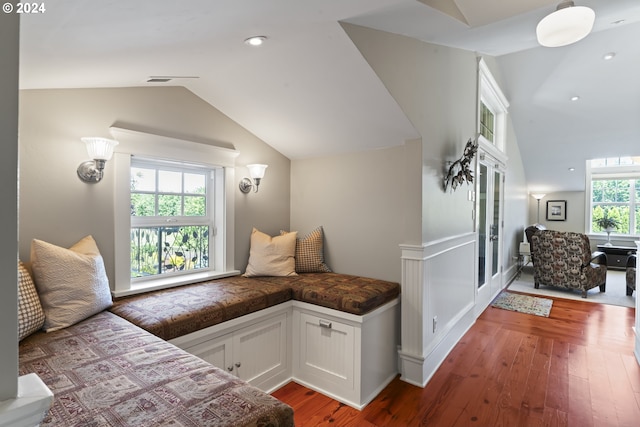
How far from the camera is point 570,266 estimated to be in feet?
15.4

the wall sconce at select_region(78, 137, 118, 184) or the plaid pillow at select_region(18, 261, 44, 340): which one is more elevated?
the wall sconce at select_region(78, 137, 118, 184)

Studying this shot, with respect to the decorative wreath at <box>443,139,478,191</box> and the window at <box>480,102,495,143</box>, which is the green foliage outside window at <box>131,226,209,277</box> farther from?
the window at <box>480,102,495,143</box>

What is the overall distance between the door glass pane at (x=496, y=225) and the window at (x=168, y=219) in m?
3.86

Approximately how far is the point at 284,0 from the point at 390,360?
7.85 ft

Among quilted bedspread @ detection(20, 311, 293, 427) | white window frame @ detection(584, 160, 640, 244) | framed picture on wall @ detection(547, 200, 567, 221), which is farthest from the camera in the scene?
framed picture on wall @ detection(547, 200, 567, 221)

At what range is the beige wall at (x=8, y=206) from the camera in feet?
1.77

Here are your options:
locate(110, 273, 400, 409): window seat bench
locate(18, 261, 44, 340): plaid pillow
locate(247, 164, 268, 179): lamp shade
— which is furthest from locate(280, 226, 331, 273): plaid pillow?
locate(18, 261, 44, 340): plaid pillow

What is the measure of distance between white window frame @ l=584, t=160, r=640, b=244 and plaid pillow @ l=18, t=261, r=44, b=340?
943 cm

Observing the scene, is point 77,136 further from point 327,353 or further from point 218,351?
point 327,353

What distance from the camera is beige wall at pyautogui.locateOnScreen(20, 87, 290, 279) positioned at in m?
1.80

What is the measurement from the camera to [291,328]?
245 centimetres

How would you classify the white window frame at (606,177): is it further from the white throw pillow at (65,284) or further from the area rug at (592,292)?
the white throw pillow at (65,284)

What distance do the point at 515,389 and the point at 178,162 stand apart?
304 cm

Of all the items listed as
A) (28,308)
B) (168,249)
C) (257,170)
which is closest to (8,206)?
(28,308)
